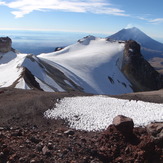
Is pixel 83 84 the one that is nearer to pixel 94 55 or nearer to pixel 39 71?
pixel 39 71

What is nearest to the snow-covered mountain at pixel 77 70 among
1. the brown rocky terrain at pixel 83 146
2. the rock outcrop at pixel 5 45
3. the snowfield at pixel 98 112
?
the rock outcrop at pixel 5 45

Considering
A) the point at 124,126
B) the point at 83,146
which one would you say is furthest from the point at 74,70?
the point at 83,146

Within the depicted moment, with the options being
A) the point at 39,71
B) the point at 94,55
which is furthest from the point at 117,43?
the point at 39,71

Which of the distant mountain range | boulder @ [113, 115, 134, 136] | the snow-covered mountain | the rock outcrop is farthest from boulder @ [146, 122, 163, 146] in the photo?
the rock outcrop

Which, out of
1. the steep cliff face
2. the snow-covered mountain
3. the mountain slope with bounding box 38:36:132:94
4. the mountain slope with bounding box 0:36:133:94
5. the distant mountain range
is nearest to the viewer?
the mountain slope with bounding box 0:36:133:94

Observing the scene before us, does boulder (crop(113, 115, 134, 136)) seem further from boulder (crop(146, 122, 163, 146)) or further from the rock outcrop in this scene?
the rock outcrop

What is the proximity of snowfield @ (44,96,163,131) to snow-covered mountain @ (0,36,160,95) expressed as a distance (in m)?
16.7

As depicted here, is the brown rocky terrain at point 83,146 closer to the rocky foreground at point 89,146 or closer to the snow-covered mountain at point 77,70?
the rocky foreground at point 89,146

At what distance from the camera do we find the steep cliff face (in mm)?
81562

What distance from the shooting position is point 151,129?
13891mm

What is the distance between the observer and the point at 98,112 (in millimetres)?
19297

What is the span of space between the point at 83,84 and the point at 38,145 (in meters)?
48.7

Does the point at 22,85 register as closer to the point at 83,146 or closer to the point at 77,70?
the point at 83,146

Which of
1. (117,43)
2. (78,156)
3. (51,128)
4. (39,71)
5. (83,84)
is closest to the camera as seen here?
(78,156)
